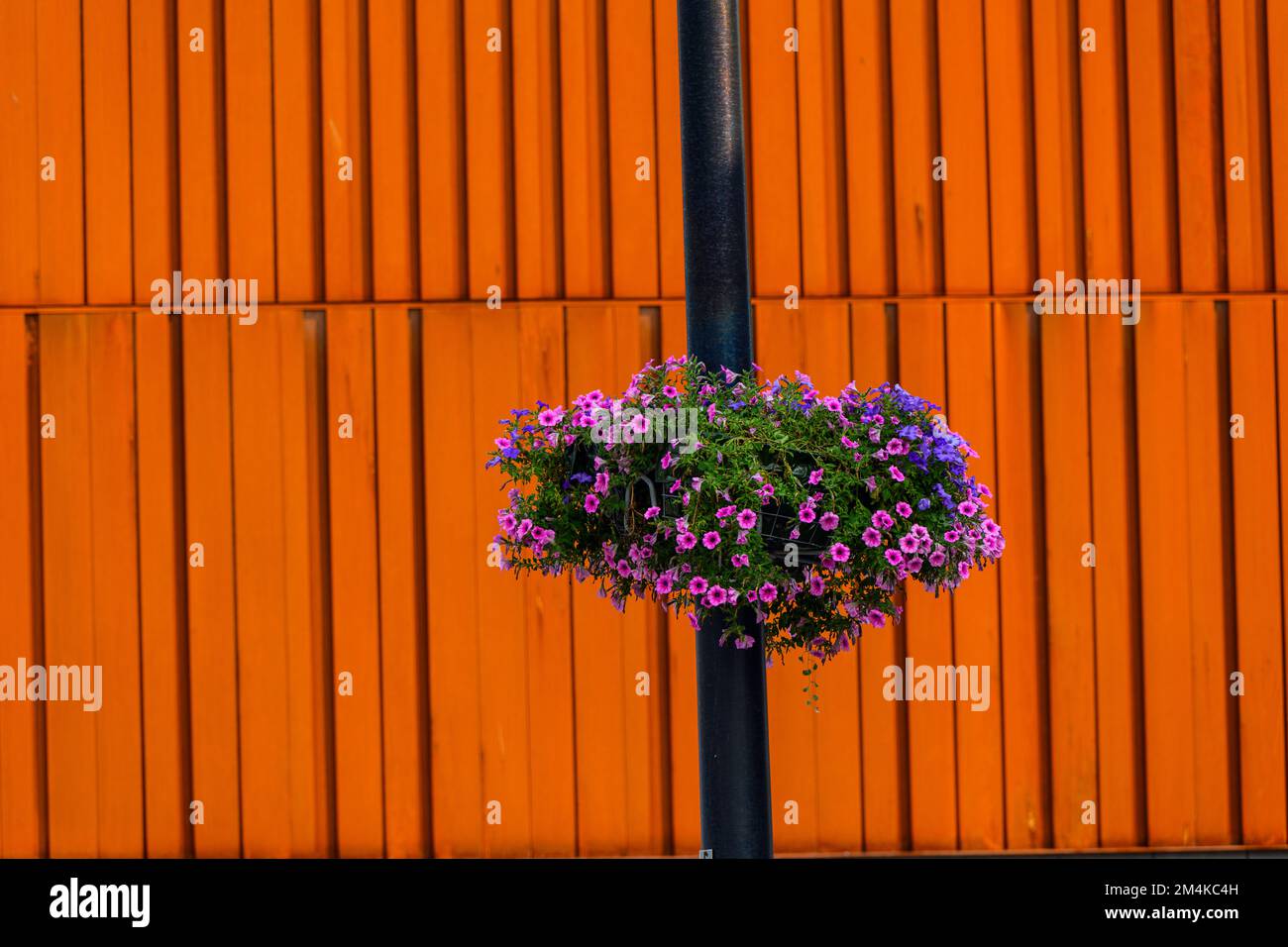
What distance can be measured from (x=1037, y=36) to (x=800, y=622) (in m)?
4.24

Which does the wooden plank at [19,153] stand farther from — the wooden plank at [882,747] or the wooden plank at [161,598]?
the wooden plank at [882,747]

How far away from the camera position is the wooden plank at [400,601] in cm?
586

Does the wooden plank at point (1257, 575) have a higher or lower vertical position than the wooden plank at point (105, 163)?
lower

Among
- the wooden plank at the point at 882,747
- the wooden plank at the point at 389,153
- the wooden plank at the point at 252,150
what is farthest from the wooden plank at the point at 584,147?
the wooden plank at the point at 882,747

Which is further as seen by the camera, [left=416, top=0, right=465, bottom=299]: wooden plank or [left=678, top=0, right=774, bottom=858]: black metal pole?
[left=416, top=0, right=465, bottom=299]: wooden plank

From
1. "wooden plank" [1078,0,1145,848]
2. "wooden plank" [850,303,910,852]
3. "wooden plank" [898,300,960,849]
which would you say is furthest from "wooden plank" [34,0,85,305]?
"wooden plank" [1078,0,1145,848]

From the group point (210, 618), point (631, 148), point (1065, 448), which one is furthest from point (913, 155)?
point (210, 618)

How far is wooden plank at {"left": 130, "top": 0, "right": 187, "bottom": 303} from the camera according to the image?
599 centimetres

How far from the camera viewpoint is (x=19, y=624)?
5852mm

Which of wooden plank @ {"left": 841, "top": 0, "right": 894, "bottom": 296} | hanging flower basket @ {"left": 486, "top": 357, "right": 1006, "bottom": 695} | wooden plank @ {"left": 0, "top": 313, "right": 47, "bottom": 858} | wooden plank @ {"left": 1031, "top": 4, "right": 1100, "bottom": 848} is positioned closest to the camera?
hanging flower basket @ {"left": 486, "top": 357, "right": 1006, "bottom": 695}

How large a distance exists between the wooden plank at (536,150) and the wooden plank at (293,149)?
39.5 inches

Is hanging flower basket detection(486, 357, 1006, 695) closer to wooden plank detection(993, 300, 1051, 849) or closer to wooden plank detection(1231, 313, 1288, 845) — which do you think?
wooden plank detection(993, 300, 1051, 849)

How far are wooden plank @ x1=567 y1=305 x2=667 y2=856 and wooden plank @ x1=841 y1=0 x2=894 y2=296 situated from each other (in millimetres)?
2016
